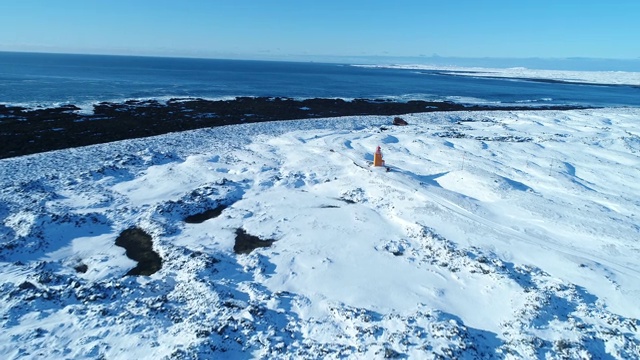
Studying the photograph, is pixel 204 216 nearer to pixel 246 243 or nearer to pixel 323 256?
pixel 246 243

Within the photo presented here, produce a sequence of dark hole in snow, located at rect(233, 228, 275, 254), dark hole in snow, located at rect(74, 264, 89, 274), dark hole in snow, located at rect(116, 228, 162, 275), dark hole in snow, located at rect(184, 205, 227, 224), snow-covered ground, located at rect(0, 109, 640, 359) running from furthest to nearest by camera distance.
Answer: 1. dark hole in snow, located at rect(184, 205, 227, 224)
2. dark hole in snow, located at rect(233, 228, 275, 254)
3. dark hole in snow, located at rect(116, 228, 162, 275)
4. dark hole in snow, located at rect(74, 264, 89, 274)
5. snow-covered ground, located at rect(0, 109, 640, 359)

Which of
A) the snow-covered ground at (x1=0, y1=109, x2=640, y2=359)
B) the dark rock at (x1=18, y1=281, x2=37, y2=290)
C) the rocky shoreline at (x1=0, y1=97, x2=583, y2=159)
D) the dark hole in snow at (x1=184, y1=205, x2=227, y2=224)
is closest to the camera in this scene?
the snow-covered ground at (x1=0, y1=109, x2=640, y2=359)

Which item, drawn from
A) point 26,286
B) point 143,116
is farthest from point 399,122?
point 26,286

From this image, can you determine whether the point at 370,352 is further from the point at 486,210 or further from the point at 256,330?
the point at 486,210

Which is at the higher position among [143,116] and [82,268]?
[143,116]

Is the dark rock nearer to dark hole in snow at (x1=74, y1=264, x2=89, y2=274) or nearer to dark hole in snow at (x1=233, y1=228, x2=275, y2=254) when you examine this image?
dark hole in snow at (x1=74, y1=264, x2=89, y2=274)

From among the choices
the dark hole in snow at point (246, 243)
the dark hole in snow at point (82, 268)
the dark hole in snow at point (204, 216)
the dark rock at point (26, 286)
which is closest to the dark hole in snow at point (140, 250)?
the dark hole in snow at point (82, 268)

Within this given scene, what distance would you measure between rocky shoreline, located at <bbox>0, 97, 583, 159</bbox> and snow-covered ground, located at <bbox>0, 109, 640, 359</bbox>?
4549 millimetres

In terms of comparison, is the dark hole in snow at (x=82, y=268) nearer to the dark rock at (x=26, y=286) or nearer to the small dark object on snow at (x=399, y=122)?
the dark rock at (x=26, y=286)

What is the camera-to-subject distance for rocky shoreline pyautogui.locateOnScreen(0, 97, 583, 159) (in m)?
21.7

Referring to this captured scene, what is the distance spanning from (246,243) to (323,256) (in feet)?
7.75

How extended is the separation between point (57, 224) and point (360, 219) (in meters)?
9.26

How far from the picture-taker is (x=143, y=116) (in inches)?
1173

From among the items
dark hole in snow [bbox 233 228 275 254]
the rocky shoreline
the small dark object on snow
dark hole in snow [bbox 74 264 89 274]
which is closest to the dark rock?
dark hole in snow [bbox 74 264 89 274]
